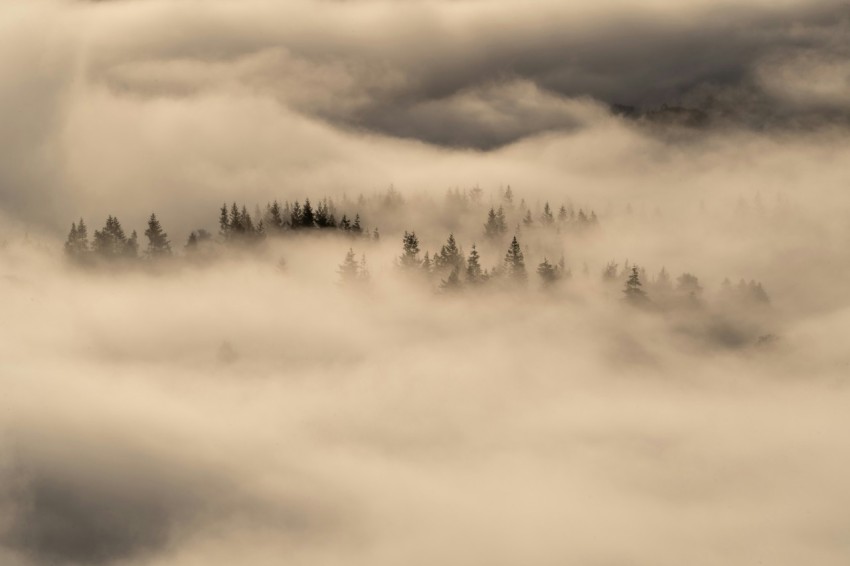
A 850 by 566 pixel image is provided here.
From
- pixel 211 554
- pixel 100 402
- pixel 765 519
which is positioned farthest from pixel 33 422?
pixel 765 519

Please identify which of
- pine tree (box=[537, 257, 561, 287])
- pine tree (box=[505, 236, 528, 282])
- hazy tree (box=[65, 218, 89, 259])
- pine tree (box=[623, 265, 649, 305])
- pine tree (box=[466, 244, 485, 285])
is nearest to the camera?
hazy tree (box=[65, 218, 89, 259])

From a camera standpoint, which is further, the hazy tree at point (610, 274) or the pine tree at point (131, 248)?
the hazy tree at point (610, 274)

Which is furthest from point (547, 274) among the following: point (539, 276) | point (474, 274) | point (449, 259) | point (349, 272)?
point (349, 272)

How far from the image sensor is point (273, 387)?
146875 mm

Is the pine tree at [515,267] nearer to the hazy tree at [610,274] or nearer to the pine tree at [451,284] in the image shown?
the pine tree at [451,284]

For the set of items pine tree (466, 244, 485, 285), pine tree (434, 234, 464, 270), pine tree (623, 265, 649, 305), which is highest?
pine tree (434, 234, 464, 270)

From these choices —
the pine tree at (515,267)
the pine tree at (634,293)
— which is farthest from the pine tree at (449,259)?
the pine tree at (634,293)

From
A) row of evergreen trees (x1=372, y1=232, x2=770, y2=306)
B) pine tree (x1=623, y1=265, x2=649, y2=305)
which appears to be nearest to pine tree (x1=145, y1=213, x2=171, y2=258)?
row of evergreen trees (x1=372, y1=232, x2=770, y2=306)

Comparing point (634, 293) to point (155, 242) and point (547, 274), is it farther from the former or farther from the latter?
point (155, 242)

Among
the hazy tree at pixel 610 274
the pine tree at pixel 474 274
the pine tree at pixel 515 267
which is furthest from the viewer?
the hazy tree at pixel 610 274

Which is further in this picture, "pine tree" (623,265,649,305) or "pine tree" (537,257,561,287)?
"pine tree" (537,257,561,287)

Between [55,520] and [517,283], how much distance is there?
328 feet

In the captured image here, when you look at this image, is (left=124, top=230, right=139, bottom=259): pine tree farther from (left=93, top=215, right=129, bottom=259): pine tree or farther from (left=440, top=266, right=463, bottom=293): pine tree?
(left=440, top=266, right=463, bottom=293): pine tree

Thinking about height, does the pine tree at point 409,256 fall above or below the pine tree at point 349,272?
above
